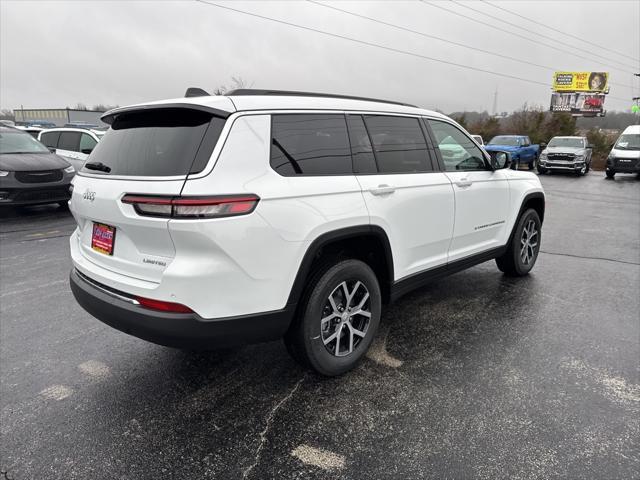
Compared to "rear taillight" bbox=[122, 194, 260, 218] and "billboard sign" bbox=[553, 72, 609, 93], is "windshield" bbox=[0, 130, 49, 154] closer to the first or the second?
"rear taillight" bbox=[122, 194, 260, 218]

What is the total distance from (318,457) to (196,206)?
1.43 meters

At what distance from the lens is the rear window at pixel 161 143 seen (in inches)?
89.7

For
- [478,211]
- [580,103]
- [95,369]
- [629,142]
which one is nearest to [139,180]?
[95,369]

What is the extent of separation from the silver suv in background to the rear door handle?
19.7 metres

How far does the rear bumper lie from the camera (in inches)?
88.2

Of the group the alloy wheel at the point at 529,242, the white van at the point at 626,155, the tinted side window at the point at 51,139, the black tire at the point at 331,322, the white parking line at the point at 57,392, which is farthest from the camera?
the white van at the point at 626,155

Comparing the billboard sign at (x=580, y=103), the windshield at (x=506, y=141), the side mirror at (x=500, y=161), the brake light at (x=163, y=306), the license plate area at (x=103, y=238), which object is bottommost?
the brake light at (x=163, y=306)

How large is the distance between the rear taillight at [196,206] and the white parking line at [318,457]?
1286mm

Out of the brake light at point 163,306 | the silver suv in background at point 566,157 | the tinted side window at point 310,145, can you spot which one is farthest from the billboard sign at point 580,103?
the brake light at point 163,306

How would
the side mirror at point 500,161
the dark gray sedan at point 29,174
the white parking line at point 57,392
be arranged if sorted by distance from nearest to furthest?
the white parking line at point 57,392, the side mirror at point 500,161, the dark gray sedan at point 29,174

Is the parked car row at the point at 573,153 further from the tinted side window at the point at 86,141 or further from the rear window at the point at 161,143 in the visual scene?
the rear window at the point at 161,143

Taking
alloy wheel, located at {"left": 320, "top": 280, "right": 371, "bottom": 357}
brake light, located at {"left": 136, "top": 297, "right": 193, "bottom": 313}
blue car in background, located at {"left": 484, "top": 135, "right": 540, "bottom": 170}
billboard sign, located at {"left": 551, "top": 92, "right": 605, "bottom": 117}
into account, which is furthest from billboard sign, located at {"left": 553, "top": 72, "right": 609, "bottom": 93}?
brake light, located at {"left": 136, "top": 297, "right": 193, "bottom": 313}

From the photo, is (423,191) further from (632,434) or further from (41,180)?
(41,180)

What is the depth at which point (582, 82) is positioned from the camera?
5669 cm
